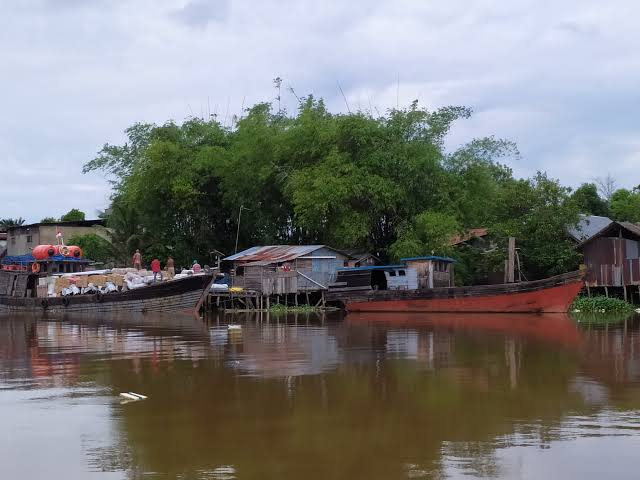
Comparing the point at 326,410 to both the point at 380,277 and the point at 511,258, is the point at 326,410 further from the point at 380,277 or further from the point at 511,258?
the point at 380,277

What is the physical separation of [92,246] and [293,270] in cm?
2295

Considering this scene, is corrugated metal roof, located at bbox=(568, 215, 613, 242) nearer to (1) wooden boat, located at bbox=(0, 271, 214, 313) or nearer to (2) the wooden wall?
(2) the wooden wall

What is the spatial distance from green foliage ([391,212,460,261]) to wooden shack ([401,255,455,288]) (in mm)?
930

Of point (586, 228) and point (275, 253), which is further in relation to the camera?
point (275, 253)

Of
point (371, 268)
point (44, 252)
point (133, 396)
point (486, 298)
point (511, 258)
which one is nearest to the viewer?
point (133, 396)

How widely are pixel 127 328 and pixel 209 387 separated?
13612mm

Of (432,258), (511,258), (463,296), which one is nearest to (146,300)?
(432,258)

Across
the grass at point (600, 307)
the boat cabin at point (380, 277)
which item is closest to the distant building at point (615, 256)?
the grass at point (600, 307)

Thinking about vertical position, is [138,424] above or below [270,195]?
below

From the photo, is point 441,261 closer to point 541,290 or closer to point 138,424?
point 541,290

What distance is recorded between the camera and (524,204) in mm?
32531

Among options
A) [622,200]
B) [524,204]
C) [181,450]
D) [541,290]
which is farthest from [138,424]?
[622,200]

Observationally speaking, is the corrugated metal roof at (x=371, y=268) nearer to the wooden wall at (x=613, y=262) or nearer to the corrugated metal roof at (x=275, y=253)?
the corrugated metal roof at (x=275, y=253)

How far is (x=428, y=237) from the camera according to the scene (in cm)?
3172
